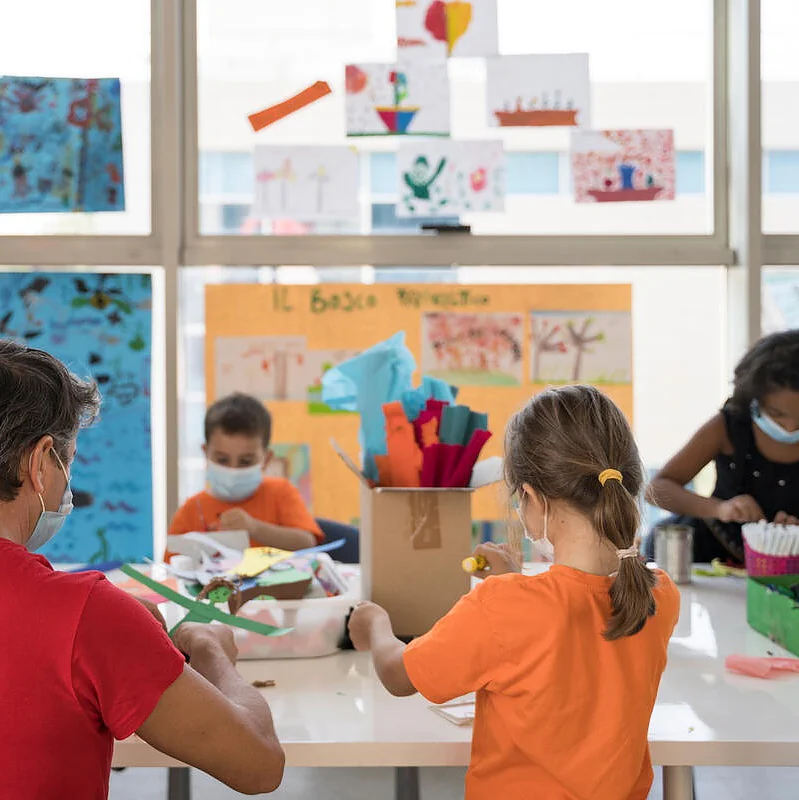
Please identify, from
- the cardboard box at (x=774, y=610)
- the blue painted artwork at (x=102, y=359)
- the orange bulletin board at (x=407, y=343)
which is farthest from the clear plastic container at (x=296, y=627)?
the blue painted artwork at (x=102, y=359)

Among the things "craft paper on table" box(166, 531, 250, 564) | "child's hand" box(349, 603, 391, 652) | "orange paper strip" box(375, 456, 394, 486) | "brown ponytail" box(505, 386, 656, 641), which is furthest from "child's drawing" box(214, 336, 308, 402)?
"brown ponytail" box(505, 386, 656, 641)

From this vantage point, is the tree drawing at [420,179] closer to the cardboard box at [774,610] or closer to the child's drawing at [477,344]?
the child's drawing at [477,344]

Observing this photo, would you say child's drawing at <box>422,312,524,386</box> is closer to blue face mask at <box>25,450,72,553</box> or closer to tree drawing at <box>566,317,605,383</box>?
tree drawing at <box>566,317,605,383</box>

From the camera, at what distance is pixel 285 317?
123 inches

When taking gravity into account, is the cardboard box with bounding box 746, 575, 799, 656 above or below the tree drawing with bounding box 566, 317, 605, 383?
below

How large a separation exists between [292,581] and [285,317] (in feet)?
5.43

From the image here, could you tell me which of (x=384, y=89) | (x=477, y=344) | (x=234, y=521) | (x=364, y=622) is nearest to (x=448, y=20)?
(x=384, y=89)

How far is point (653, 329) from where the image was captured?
10.6 feet

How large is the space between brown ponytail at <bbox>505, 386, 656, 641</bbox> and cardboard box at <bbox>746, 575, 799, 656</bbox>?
1.60 feet

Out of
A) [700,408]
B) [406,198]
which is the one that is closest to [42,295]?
[406,198]

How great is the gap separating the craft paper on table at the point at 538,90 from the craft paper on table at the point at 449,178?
12cm

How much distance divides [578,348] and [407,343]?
559 mm

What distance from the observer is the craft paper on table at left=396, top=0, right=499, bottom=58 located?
3.10 metres

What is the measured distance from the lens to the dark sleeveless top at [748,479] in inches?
94.6
